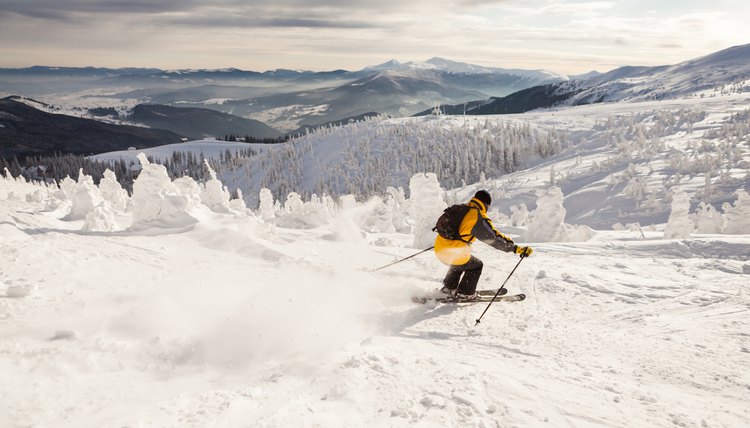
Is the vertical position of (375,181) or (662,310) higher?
(662,310)

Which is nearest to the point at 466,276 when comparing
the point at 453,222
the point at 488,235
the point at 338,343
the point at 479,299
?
the point at 479,299

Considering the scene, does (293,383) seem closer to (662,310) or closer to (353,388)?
(353,388)

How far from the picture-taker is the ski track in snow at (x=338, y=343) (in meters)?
4.79

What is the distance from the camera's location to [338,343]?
21.6ft

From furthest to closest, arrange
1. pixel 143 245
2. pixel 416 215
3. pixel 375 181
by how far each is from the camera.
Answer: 1. pixel 375 181
2. pixel 416 215
3. pixel 143 245

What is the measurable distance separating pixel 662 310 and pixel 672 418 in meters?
4.43

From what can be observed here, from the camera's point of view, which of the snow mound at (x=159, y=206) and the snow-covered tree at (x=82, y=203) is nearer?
the snow mound at (x=159, y=206)

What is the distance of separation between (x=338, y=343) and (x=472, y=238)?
135 inches

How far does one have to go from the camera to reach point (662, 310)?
8641 millimetres

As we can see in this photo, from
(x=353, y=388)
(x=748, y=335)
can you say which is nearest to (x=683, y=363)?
(x=748, y=335)

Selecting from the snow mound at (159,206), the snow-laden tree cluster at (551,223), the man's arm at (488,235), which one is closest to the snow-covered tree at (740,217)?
the snow-laden tree cluster at (551,223)

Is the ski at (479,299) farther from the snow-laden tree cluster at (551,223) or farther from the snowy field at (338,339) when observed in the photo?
the snow-laden tree cluster at (551,223)

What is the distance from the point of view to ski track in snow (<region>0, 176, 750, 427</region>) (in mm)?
4785

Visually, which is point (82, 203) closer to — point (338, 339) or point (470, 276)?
point (338, 339)
